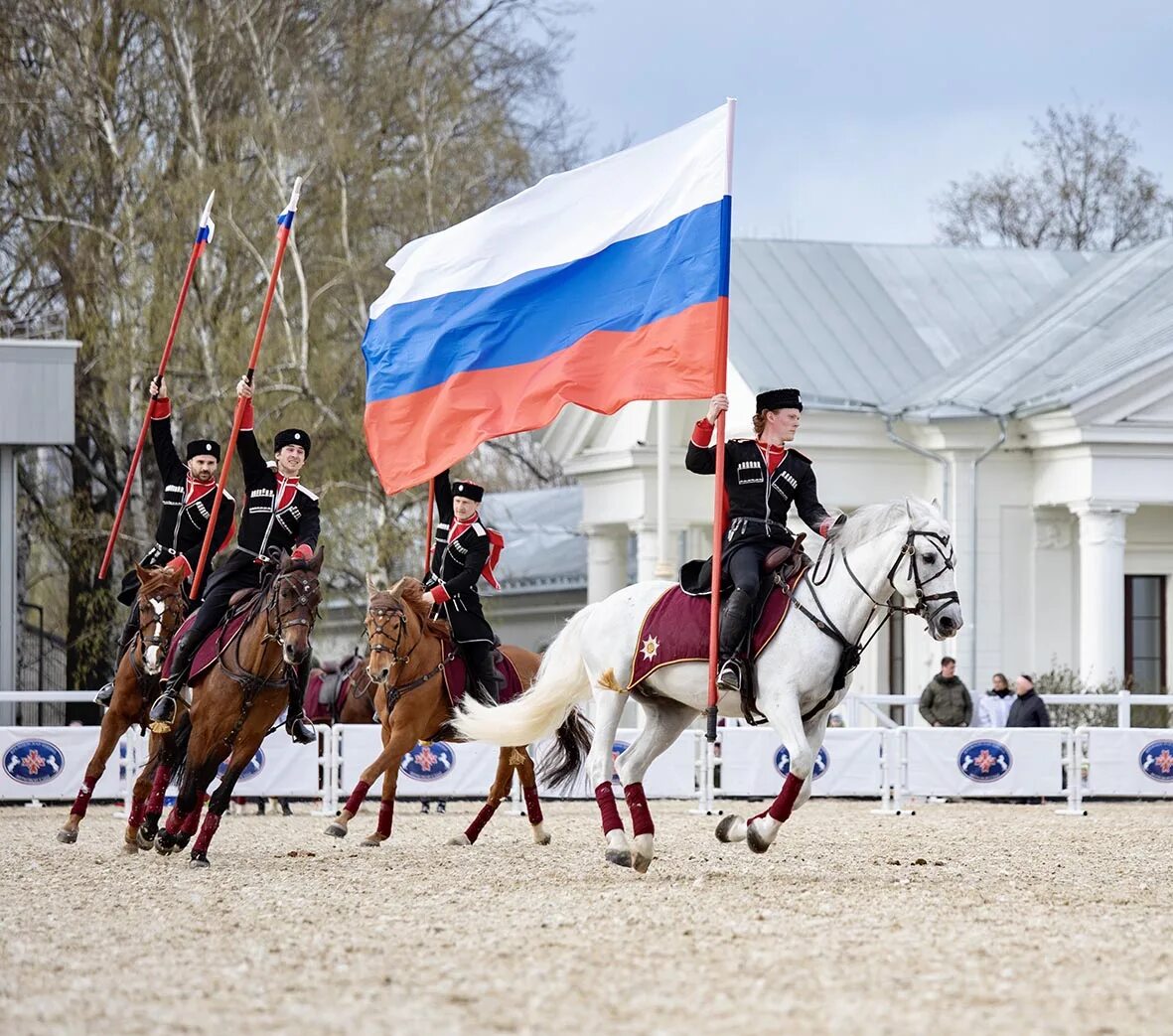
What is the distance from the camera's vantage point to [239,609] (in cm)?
1491

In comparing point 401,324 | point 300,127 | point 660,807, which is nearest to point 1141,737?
point 660,807

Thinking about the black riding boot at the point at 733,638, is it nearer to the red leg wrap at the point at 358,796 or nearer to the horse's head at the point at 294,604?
the horse's head at the point at 294,604

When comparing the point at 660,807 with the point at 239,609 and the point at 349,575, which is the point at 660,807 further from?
the point at 349,575

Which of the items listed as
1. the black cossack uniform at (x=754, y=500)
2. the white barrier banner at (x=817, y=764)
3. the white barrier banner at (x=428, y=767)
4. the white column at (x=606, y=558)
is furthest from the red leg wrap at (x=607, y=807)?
the white column at (x=606, y=558)

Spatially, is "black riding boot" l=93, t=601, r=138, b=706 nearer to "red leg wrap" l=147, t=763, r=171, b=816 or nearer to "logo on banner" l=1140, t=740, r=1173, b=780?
"red leg wrap" l=147, t=763, r=171, b=816

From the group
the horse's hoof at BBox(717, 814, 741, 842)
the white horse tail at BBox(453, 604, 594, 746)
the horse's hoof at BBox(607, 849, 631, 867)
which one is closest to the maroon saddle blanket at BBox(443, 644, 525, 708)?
the white horse tail at BBox(453, 604, 594, 746)

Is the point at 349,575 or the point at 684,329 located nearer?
the point at 684,329

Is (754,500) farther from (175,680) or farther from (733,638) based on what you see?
(175,680)

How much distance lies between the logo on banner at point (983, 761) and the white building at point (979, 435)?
9935mm

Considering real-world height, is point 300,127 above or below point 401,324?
above

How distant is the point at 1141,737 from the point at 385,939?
53.2 feet

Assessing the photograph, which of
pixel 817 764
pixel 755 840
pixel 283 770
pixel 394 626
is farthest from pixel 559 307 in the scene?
pixel 817 764

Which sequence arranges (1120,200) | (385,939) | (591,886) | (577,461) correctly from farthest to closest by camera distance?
(1120,200), (577,461), (591,886), (385,939)

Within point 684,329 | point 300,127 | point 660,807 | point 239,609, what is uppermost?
point 300,127
